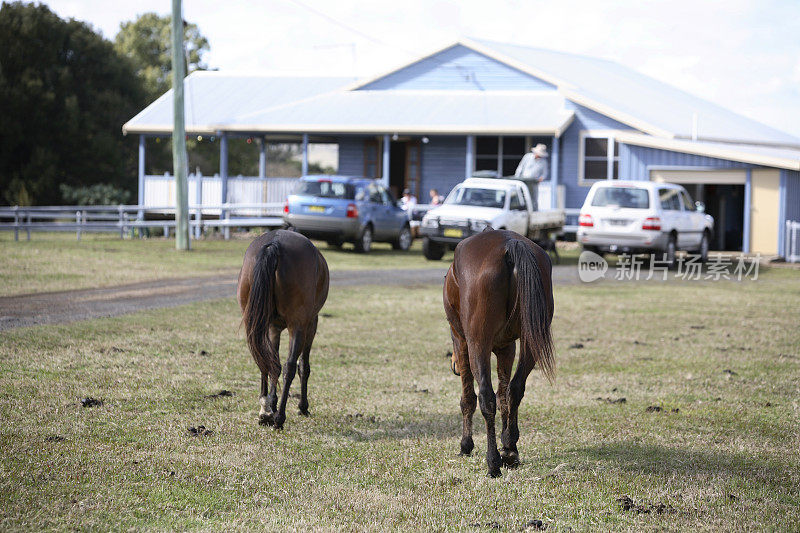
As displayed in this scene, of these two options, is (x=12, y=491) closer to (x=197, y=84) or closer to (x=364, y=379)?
(x=364, y=379)

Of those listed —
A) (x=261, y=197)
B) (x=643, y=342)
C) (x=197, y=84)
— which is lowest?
(x=643, y=342)

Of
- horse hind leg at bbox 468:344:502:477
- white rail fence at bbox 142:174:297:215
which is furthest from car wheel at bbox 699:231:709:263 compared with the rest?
horse hind leg at bbox 468:344:502:477

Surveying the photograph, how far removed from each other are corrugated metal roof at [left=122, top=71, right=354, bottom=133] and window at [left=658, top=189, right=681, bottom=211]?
1472 cm

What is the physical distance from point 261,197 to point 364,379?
2235 centimetres

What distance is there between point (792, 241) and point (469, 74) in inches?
507

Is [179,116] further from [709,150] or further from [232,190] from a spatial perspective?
[709,150]

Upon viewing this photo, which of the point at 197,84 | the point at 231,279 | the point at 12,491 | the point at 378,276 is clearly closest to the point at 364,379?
the point at 12,491

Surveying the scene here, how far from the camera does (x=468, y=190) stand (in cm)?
2395

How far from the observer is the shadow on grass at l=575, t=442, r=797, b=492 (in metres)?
6.46

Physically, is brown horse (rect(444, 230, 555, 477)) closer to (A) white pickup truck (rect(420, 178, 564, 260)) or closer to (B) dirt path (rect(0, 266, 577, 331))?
(B) dirt path (rect(0, 266, 577, 331))

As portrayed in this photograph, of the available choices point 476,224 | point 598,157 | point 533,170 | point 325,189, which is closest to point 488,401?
point 476,224

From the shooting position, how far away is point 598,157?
31.1 meters

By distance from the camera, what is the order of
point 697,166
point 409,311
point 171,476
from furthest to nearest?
point 697,166 < point 409,311 < point 171,476

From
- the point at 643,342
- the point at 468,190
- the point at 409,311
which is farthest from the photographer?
the point at 468,190
